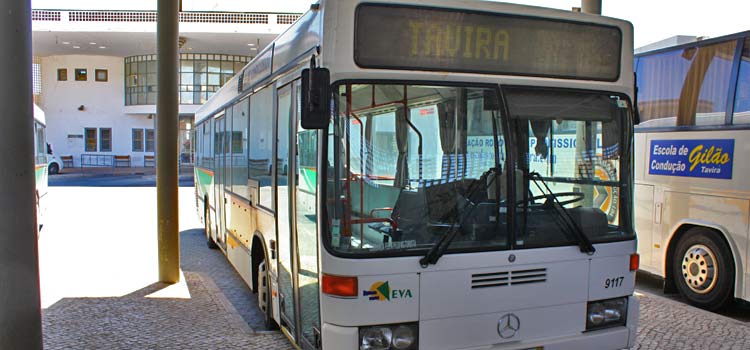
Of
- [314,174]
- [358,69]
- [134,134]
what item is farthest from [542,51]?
[134,134]

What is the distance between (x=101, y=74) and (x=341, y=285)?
45.8 meters

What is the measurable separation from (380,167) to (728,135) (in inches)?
193

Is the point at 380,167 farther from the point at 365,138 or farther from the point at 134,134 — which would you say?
the point at 134,134

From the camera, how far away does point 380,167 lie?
390 centimetres

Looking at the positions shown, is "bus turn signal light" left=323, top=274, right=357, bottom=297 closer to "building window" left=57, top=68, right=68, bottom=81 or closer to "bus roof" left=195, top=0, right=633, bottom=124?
"bus roof" left=195, top=0, right=633, bottom=124

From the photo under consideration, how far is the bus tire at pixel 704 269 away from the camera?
22.6 feet

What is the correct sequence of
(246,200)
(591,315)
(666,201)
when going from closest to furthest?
(591,315), (246,200), (666,201)

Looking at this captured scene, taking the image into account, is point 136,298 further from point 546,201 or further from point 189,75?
point 189,75

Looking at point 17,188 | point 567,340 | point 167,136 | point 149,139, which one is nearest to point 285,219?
point 17,188

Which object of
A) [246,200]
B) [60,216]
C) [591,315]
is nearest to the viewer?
[591,315]

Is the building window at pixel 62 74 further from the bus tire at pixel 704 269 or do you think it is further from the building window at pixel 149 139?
the bus tire at pixel 704 269

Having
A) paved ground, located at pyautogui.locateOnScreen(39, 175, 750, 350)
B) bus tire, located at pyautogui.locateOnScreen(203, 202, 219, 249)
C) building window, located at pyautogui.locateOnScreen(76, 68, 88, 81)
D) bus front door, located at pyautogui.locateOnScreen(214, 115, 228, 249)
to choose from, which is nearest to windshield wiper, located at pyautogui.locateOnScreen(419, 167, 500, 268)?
paved ground, located at pyautogui.locateOnScreen(39, 175, 750, 350)

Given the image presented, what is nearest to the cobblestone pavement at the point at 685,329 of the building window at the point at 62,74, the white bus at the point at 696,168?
the white bus at the point at 696,168

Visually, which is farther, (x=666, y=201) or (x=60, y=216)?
(x=60, y=216)
